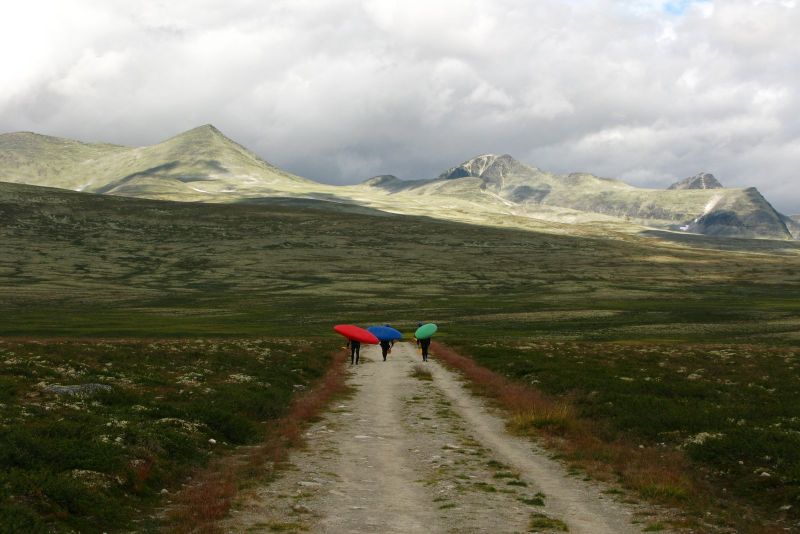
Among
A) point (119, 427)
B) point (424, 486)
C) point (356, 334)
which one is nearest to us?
point (424, 486)

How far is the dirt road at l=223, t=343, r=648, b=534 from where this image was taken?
15.0 metres

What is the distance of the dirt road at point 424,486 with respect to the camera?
15.0 m

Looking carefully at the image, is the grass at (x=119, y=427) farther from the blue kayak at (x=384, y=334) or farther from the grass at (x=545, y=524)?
the blue kayak at (x=384, y=334)

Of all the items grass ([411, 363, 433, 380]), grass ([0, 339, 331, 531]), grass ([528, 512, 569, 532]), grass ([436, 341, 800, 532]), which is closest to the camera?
grass ([0, 339, 331, 531])

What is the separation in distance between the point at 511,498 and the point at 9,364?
27.0 meters

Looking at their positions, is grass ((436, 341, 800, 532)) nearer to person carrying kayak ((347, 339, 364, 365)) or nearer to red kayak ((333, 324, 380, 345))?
red kayak ((333, 324, 380, 345))

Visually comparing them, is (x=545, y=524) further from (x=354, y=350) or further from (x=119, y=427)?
(x=354, y=350)

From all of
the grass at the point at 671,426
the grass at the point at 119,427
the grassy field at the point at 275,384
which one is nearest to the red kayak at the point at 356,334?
the grassy field at the point at 275,384

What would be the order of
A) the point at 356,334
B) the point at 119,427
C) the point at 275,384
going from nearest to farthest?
the point at 119,427 → the point at 275,384 → the point at 356,334

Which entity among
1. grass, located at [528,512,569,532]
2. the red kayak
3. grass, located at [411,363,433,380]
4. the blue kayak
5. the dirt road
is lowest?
grass, located at [411,363,433,380]

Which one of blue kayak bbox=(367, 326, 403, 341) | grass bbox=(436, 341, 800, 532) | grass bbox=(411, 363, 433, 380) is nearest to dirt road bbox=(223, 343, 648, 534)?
grass bbox=(436, 341, 800, 532)

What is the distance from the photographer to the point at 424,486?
1827 centimetres

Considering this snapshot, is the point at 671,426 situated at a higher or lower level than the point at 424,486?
lower

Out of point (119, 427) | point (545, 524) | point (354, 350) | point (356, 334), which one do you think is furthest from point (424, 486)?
point (354, 350)
